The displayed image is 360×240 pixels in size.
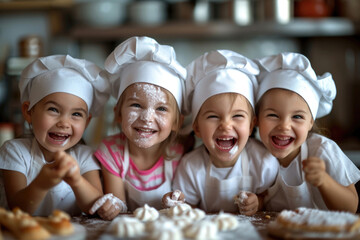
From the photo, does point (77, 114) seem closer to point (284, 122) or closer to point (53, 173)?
point (53, 173)

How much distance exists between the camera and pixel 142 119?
51.0 inches

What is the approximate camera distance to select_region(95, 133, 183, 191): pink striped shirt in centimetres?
138

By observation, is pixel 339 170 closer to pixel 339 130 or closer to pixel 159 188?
pixel 159 188

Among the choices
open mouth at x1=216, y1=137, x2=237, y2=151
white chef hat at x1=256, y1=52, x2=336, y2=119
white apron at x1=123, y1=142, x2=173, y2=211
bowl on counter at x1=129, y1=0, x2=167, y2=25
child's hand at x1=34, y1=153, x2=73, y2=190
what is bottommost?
white apron at x1=123, y1=142, x2=173, y2=211

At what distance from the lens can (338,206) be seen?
118 centimetres

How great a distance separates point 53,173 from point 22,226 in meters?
0.17

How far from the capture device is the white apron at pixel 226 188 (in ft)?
4.42

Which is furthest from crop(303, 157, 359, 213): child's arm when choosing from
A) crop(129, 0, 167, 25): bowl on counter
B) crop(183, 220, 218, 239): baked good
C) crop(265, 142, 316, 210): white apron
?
crop(129, 0, 167, 25): bowl on counter

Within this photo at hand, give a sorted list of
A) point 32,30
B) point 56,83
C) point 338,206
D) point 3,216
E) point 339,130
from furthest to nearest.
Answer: point 32,30 < point 339,130 < point 56,83 < point 338,206 < point 3,216

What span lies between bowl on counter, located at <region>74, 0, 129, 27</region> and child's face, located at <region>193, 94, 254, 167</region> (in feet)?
5.44

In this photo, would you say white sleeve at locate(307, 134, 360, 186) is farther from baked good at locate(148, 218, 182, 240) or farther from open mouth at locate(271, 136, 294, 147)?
baked good at locate(148, 218, 182, 240)

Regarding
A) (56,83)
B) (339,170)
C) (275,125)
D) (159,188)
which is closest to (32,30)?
(56,83)

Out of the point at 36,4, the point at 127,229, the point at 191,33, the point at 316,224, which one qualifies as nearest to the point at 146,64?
the point at 127,229

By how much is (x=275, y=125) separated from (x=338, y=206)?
0.30 metres
